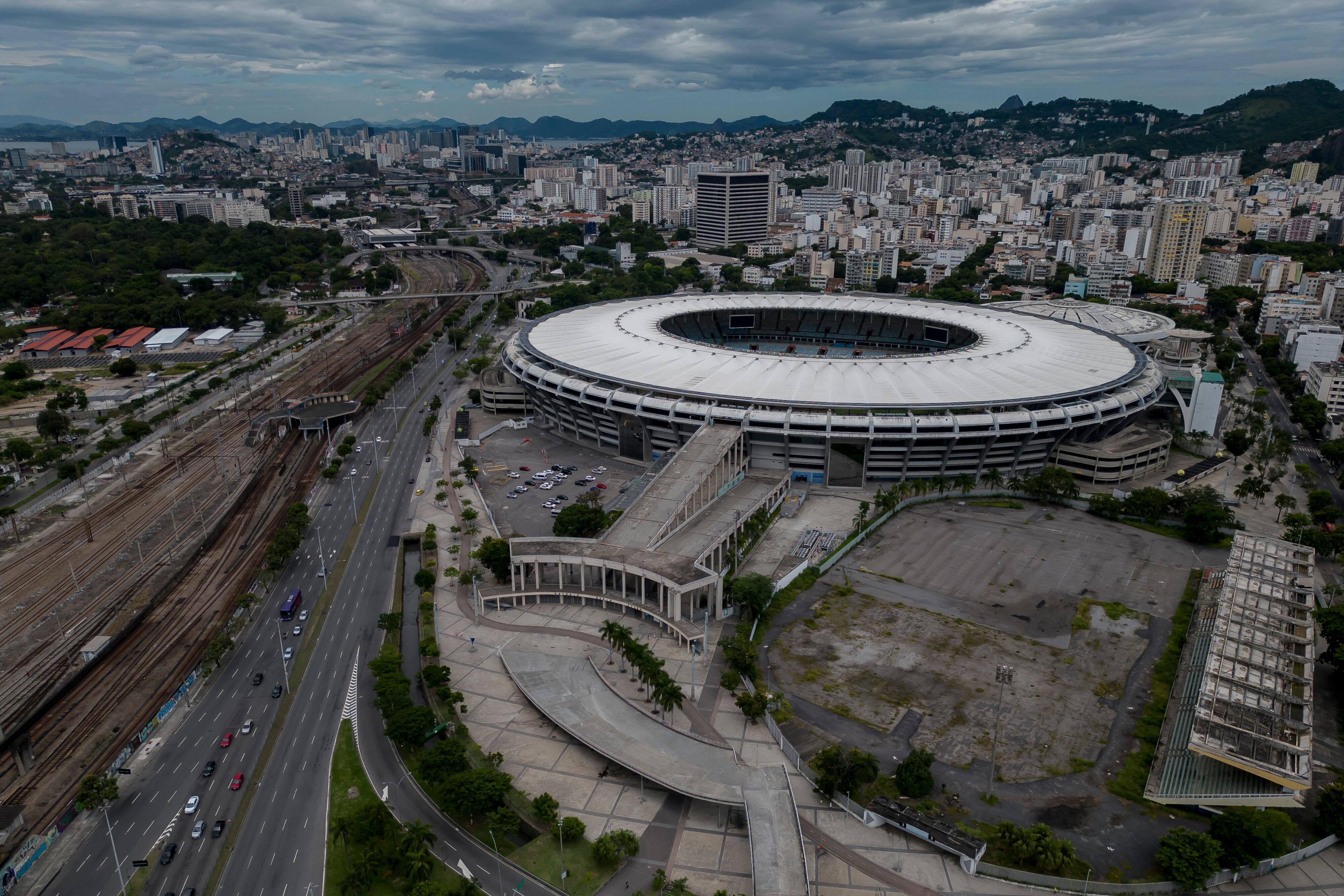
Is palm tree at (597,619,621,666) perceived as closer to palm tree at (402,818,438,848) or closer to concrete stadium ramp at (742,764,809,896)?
concrete stadium ramp at (742,764,809,896)

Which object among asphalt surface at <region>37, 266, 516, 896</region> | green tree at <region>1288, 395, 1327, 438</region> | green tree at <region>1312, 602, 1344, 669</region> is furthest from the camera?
green tree at <region>1288, 395, 1327, 438</region>

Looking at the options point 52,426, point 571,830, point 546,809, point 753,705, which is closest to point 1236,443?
point 753,705

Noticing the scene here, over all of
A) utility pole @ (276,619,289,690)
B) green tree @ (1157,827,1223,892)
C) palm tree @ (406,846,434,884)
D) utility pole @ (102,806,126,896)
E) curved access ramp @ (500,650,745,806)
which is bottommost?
utility pole @ (102,806,126,896)

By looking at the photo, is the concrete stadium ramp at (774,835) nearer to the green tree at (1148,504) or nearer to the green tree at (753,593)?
the green tree at (753,593)

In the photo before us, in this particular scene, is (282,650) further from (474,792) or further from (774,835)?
(774,835)

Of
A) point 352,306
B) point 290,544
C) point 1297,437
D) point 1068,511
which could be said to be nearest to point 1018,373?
point 1068,511

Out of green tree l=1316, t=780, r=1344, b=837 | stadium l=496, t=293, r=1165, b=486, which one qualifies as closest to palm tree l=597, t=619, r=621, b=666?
stadium l=496, t=293, r=1165, b=486
